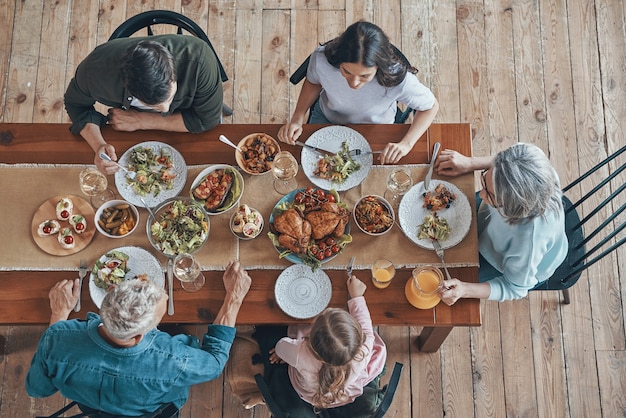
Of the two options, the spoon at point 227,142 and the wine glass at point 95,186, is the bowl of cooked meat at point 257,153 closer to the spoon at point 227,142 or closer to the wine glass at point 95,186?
the spoon at point 227,142

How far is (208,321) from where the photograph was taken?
6.48ft

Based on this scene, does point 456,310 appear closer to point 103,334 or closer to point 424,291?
point 424,291

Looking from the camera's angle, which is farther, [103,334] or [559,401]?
[559,401]

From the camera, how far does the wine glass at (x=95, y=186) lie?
2068 mm

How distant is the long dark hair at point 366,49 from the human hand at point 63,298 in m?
1.31

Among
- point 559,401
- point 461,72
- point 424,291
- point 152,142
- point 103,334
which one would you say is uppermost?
point 461,72

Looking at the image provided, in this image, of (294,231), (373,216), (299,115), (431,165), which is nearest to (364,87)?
(299,115)

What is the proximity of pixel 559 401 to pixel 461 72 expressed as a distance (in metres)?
2.00

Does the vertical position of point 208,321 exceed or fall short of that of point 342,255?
it falls short

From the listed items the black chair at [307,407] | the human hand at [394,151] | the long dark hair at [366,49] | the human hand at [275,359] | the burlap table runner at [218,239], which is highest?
the long dark hair at [366,49]

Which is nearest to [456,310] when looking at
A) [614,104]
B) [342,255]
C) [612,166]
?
[342,255]

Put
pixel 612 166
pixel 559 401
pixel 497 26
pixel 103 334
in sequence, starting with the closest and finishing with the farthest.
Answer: pixel 103 334
pixel 559 401
pixel 612 166
pixel 497 26

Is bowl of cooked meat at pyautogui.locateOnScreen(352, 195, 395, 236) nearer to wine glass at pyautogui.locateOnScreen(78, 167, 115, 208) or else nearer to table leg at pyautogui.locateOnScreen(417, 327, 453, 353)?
table leg at pyautogui.locateOnScreen(417, 327, 453, 353)

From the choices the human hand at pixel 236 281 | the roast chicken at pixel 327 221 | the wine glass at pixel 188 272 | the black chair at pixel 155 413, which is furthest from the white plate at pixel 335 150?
the black chair at pixel 155 413
